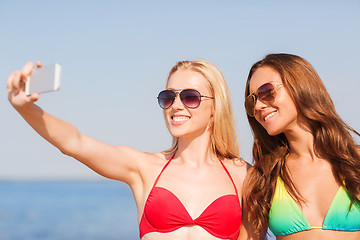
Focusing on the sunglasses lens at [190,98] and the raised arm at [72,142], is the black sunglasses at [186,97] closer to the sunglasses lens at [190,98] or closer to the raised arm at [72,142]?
the sunglasses lens at [190,98]

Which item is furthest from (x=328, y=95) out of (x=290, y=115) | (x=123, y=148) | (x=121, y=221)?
(x=121, y=221)

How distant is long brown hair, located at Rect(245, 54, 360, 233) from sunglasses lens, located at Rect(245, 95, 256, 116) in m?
0.35

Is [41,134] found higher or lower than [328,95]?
lower

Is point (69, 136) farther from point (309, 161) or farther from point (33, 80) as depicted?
point (309, 161)

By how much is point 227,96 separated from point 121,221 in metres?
19.2

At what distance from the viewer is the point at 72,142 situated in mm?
3645

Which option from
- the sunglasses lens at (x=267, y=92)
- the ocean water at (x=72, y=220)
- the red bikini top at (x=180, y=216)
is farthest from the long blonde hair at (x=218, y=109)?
the ocean water at (x=72, y=220)

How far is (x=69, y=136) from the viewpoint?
3.61 metres

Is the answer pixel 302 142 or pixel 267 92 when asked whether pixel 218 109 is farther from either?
pixel 302 142

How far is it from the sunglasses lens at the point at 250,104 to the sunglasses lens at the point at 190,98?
513mm

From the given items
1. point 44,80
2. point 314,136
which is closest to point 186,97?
point 314,136

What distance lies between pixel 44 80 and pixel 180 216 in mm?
1935

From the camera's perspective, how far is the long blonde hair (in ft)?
15.6

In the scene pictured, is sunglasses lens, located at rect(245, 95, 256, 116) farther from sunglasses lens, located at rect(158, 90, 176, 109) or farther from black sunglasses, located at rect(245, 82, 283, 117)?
sunglasses lens, located at rect(158, 90, 176, 109)
